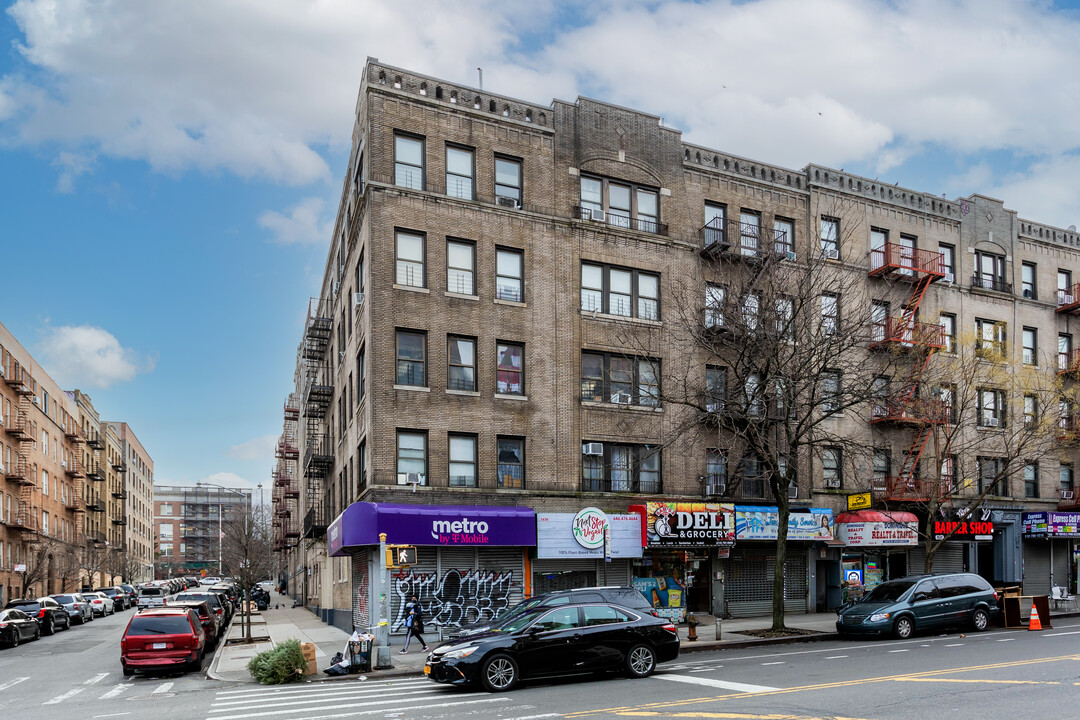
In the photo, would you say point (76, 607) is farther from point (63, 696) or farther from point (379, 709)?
point (379, 709)

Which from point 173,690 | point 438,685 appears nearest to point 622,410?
point 438,685

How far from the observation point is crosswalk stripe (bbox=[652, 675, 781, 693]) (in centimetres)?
1504

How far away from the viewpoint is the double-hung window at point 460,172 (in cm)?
2892

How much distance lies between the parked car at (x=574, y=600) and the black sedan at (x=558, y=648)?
1.97ft

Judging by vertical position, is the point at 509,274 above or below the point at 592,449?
above

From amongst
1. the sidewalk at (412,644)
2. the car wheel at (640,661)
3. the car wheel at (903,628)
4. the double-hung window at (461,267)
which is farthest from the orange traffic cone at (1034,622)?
the double-hung window at (461,267)

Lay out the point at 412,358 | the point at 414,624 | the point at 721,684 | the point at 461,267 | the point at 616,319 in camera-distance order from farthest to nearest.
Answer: the point at 616,319 → the point at 461,267 → the point at 412,358 → the point at 414,624 → the point at 721,684

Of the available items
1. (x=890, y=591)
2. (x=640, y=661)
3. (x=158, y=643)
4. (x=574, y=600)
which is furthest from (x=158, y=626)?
(x=890, y=591)

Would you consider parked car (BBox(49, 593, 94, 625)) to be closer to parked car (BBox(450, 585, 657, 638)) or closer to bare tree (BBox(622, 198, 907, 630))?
bare tree (BBox(622, 198, 907, 630))

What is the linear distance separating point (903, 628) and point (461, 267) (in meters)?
16.2

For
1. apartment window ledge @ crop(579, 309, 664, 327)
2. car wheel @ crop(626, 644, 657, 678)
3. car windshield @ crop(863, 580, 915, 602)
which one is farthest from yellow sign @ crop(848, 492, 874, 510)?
car wheel @ crop(626, 644, 657, 678)

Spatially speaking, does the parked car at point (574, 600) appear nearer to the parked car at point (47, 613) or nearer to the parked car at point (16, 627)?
the parked car at point (16, 627)

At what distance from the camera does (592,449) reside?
2991 centimetres

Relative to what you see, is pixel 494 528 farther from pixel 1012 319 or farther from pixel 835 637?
pixel 1012 319
